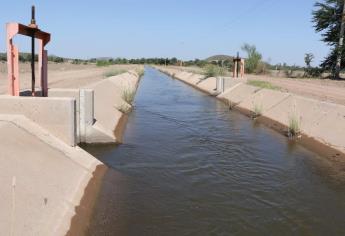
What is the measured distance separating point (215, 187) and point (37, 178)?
4098 millimetres

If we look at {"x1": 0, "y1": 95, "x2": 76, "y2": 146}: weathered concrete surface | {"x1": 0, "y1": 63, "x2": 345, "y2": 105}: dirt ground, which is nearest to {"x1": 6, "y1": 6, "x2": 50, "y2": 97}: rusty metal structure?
{"x1": 0, "y1": 95, "x2": 76, "y2": 146}: weathered concrete surface

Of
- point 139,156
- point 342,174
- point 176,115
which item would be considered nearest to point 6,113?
point 139,156

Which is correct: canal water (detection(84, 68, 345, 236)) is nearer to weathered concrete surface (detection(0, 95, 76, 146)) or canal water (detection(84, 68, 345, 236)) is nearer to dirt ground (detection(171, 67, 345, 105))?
weathered concrete surface (detection(0, 95, 76, 146))

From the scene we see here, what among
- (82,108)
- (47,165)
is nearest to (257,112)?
(82,108)

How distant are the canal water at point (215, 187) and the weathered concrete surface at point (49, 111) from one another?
1460 millimetres

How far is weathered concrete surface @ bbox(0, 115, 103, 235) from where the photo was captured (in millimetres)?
5820

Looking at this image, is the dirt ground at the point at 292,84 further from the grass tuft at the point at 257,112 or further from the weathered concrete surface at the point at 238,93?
the grass tuft at the point at 257,112

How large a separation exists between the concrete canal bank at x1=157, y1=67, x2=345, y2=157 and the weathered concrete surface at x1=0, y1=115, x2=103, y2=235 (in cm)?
798

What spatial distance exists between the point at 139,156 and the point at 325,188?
5.08 m

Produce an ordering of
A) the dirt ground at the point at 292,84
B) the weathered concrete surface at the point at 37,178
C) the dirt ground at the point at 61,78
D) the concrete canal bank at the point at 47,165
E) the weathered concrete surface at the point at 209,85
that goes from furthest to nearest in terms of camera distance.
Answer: the weathered concrete surface at the point at 209,85, the dirt ground at the point at 61,78, the dirt ground at the point at 292,84, the concrete canal bank at the point at 47,165, the weathered concrete surface at the point at 37,178

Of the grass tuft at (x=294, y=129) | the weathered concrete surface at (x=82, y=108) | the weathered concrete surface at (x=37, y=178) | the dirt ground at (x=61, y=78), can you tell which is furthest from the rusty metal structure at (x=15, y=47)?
the grass tuft at (x=294, y=129)

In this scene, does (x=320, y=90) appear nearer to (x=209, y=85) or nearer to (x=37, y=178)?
(x=209, y=85)

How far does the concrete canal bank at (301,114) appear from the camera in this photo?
14031 millimetres

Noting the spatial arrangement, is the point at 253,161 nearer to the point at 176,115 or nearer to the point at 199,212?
the point at 199,212
